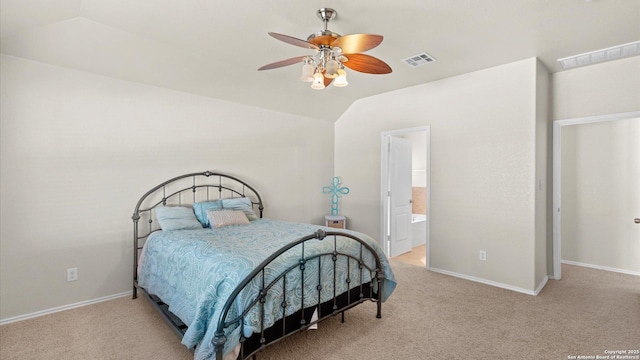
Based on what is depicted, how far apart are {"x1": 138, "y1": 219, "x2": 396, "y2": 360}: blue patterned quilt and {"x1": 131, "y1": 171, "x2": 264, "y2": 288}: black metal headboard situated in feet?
1.48

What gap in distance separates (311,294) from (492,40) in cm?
290

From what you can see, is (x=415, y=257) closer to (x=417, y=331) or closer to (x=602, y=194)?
(x=417, y=331)

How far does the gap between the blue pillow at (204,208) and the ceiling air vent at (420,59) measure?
278 cm

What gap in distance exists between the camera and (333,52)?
2.43 meters

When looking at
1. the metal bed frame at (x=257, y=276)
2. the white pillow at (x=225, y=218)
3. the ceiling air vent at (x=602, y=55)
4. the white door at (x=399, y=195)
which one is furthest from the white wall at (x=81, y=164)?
the ceiling air vent at (x=602, y=55)

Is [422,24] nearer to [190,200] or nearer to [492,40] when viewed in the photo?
[492,40]

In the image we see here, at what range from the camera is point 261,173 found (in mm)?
4656

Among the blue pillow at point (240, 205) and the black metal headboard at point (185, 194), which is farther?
the blue pillow at point (240, 205)

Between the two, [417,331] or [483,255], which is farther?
[483,255]

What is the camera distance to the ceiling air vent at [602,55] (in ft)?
10.3

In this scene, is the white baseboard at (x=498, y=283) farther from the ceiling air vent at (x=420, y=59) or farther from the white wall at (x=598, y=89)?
the ceiling air vent at (x=420, y=59)

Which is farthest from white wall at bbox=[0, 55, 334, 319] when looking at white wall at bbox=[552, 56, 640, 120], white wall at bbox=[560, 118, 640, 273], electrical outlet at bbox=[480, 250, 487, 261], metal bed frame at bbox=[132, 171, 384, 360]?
white wall at bbox=[560, 118, 640, 273]

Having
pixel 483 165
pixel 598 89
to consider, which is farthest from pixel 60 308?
pixel 598 89

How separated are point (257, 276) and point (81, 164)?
2.40 metres
